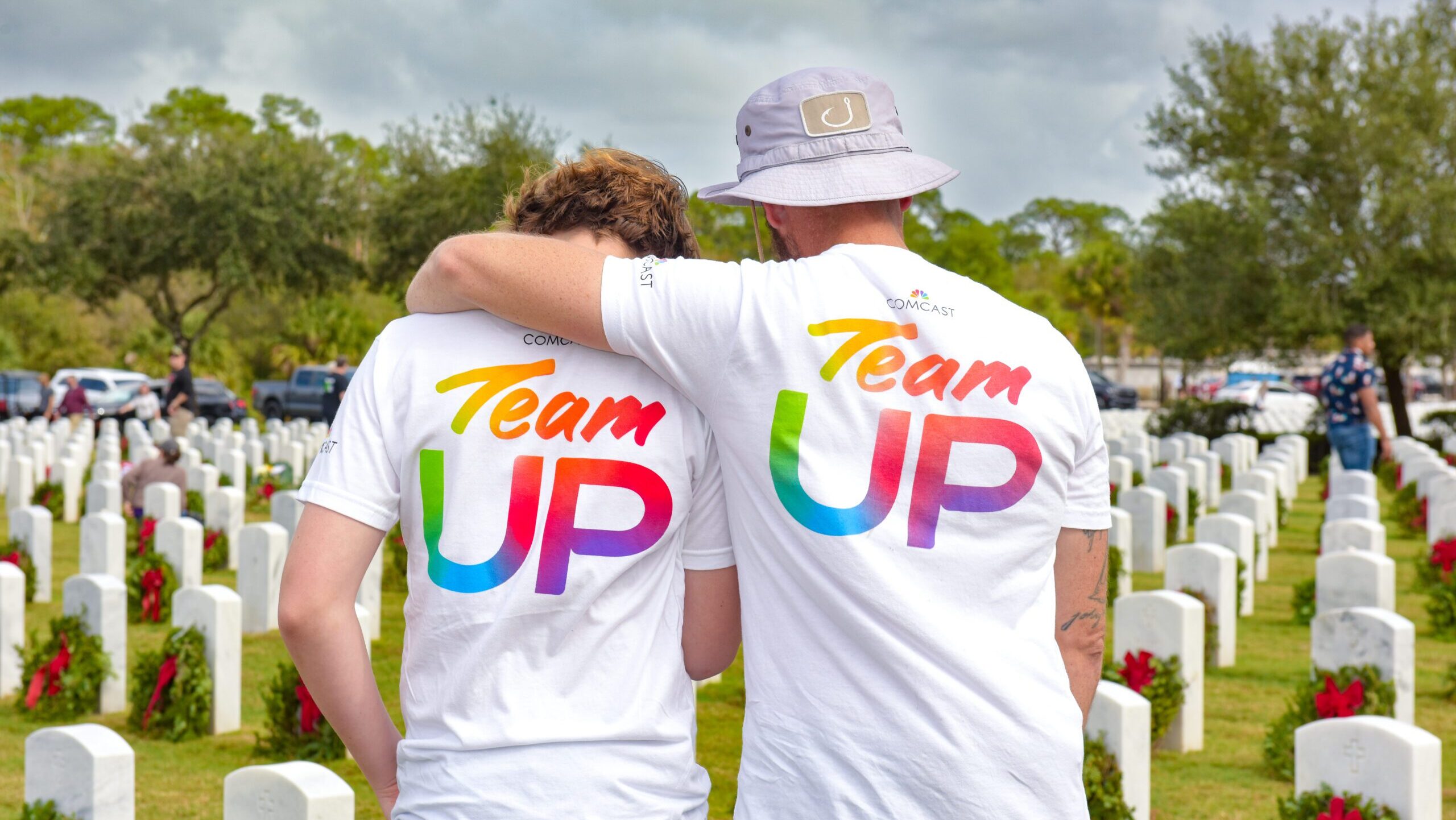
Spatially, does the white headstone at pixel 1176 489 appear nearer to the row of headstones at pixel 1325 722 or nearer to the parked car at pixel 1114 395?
the row of headstones at pixel 1325 722

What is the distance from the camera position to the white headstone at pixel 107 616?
6.14 meters

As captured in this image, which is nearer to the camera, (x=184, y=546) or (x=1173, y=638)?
(x=1173, y=638)

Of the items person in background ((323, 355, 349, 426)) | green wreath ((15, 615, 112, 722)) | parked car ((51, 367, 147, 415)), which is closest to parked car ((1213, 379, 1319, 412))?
person in background ((323, 355, 349, 426))

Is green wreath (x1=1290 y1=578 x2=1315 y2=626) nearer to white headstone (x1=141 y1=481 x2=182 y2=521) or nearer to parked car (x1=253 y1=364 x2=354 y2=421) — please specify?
white headstone (x1=141 y1=481 x2=182 y2=521)

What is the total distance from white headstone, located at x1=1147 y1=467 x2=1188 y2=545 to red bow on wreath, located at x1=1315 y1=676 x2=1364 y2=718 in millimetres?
6559

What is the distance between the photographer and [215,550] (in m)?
10.7

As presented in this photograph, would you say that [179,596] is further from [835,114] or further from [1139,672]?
[835,114]

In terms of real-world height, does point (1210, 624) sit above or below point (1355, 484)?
below

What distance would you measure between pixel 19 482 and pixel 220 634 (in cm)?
902

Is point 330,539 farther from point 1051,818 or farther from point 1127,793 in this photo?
point 1127,793

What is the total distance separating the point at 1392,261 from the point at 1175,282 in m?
3.71

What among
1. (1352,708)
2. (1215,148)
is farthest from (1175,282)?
(1352,708)

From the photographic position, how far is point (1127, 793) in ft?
13.9

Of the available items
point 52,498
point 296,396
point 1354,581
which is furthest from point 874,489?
point 296,396
